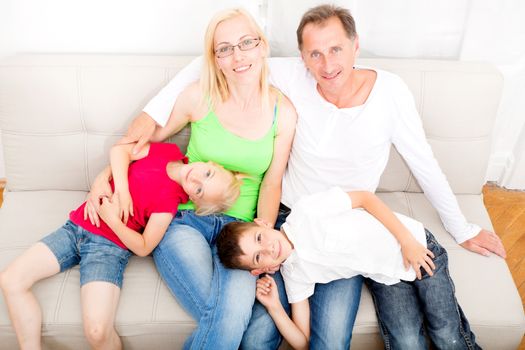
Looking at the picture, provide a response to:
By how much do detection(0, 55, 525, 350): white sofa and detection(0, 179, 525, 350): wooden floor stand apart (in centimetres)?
41

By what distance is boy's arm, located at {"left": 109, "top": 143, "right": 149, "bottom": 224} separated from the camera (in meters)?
1.56

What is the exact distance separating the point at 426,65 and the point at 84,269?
1.36 m

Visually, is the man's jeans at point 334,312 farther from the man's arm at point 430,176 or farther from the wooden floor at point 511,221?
the wooden floor at point 511,221

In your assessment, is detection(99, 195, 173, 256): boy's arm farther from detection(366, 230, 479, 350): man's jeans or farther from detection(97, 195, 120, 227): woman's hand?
detection(366, 230, 479, 350): man's jeans

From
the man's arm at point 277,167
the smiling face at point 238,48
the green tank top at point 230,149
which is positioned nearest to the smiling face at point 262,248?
the man's arm at point 277,167

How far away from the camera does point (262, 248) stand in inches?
56.7

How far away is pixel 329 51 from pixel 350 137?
29cm

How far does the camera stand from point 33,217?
5.71ft

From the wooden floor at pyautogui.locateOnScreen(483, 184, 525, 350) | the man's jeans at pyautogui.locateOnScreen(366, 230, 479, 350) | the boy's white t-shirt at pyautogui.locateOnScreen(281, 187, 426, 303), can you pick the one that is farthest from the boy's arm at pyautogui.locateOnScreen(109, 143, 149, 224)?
the wooden floor at pyautogui.locateOnScreen(483, 184, 525, 350)

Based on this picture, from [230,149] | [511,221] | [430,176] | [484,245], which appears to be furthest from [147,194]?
[511,221]

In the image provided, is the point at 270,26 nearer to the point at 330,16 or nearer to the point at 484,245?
the point at 330,16

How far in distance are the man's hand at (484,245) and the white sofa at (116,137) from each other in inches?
1.0

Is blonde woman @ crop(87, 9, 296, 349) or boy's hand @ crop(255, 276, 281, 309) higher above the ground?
blonde woman @ crop(87, 9, 296, 349)

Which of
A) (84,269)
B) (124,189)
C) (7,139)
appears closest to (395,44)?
(124,189)
